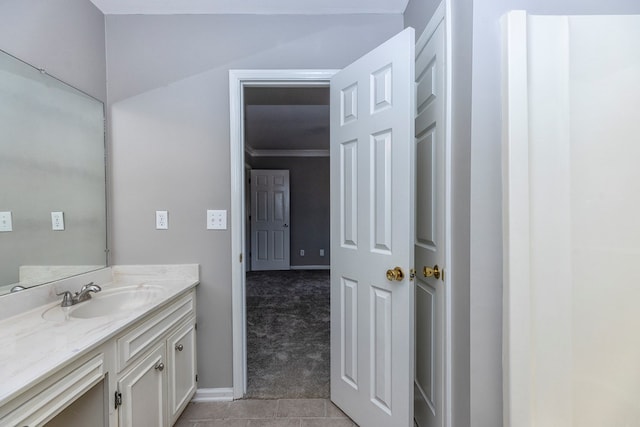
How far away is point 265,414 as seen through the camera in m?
1.59

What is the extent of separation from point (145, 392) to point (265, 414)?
0.72m


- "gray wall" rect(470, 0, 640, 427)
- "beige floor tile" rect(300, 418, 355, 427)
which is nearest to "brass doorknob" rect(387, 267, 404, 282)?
"gray wall" rect(470, 0, 640, 427)

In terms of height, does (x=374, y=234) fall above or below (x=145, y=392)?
above

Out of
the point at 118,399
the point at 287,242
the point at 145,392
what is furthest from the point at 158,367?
the point at 287,242

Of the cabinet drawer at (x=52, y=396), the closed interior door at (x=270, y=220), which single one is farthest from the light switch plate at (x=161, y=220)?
the closed interior door at (x=270, y=220)

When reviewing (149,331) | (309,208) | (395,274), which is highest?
(309,208)

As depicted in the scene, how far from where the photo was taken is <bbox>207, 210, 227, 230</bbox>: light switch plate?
1.72m

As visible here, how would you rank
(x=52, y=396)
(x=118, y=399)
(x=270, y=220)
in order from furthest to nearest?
(x=270, y=220), (x=118, y=399), (x=52, y=396)

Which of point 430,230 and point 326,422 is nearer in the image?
point 430,230

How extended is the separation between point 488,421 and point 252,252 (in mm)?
5059

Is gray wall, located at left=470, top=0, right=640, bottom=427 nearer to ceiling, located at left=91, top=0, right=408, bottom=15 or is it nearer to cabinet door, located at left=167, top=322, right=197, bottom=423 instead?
ceiling, located at left=91, top=0, right=408, bottom=15

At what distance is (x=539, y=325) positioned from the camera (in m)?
0.88

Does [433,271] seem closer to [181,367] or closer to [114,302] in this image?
[181,367]

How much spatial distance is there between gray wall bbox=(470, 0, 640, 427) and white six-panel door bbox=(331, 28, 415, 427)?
288mm
